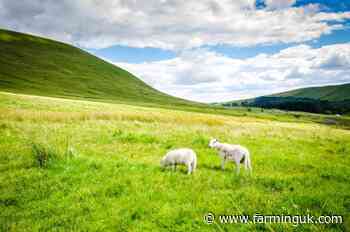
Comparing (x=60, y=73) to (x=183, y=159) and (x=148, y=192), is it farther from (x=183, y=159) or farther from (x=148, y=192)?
(x=148, y=192)

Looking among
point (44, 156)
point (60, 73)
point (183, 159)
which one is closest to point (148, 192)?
point (183, 159)

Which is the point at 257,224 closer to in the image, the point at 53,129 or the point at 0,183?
the point at 0,183

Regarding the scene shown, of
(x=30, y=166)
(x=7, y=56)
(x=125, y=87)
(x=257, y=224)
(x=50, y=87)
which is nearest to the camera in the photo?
(x=257, y=224)

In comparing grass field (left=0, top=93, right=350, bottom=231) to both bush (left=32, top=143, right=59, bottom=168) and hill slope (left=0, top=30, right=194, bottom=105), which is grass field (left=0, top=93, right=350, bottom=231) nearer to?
bush (left=32, top=143, right=59, bottom=168)

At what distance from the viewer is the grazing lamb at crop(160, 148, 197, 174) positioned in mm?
10367

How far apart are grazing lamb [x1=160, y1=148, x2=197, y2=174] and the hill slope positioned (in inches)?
3866

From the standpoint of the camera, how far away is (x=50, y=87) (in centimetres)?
11406

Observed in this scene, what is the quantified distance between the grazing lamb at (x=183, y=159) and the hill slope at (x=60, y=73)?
98.2 metres

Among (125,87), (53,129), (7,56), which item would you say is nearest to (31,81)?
(7,56)

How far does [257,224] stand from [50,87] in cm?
12484

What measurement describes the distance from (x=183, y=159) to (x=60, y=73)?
150842 millimetres

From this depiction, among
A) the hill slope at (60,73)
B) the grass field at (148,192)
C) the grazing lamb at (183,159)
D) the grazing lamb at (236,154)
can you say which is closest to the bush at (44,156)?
the grass field at (148,192)

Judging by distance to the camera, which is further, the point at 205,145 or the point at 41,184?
the point at 205,145

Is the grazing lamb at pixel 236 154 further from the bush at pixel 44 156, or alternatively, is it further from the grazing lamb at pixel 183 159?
the bush at pixel 44 156
